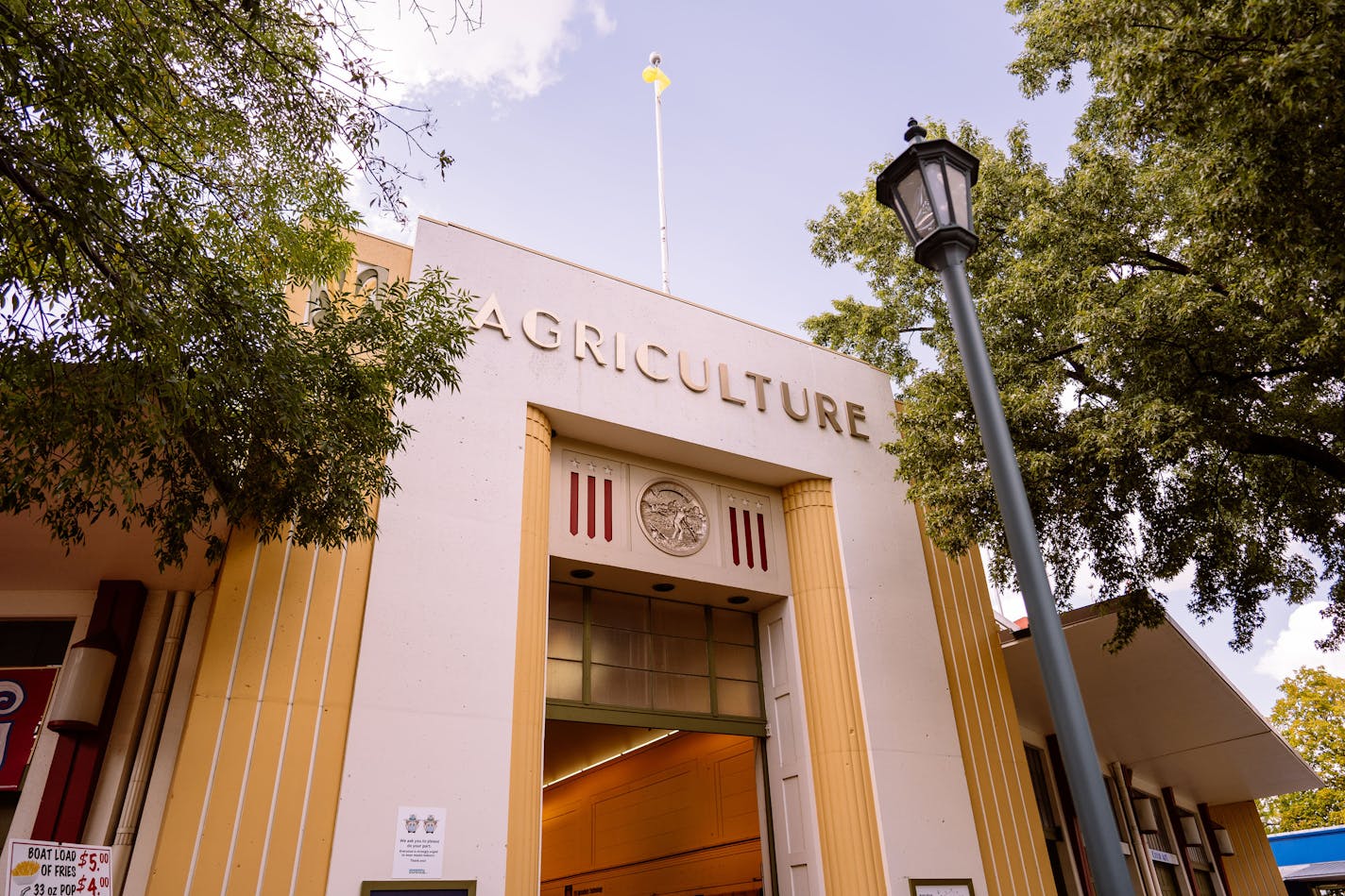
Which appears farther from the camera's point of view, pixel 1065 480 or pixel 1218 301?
pixel 1065 480

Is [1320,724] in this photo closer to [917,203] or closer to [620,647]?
[620,647]

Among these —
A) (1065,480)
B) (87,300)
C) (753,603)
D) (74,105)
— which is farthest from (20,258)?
(1065,480)

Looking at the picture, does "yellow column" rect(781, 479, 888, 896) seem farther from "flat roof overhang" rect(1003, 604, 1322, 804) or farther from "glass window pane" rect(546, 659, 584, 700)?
"glass window pane" rect(546, 659, 584, 700)

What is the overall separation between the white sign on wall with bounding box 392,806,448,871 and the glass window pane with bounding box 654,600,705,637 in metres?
3.51

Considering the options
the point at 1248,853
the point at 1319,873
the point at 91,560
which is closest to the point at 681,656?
the point at 91,560

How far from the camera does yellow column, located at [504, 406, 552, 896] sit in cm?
729

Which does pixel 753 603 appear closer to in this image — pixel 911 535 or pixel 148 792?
pixel 911 535

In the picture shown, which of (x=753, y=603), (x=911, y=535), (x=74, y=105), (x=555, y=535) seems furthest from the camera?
(x=911, y=535)

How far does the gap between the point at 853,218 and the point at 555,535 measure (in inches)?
322

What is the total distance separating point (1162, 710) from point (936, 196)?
39.2ft

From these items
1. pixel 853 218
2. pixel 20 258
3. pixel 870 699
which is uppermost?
pixel 853 218

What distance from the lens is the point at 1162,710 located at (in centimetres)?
1343

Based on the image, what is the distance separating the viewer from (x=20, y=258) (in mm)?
4281

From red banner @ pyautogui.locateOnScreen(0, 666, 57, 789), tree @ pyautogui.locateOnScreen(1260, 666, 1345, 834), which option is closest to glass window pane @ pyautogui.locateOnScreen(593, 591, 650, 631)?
red banner @ pyautogui.locateOnScreen(0, 666, 57, 789)
